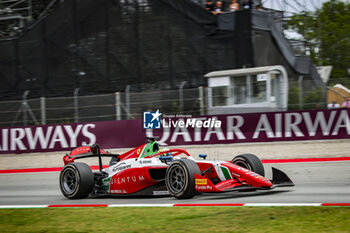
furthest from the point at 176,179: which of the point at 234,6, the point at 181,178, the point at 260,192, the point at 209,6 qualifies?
the point at 209,6

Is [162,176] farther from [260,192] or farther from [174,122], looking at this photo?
[174,122]

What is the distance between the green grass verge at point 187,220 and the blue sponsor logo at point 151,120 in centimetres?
853

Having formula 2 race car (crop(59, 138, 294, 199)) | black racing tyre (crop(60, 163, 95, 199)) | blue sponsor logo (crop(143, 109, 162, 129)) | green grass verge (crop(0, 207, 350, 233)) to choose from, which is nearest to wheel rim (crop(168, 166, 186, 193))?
formula 2 race car (crop(59, 138, 294, 199))

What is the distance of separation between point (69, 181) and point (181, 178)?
9.13 feet


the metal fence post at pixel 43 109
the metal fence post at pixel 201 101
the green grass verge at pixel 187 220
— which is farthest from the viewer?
the metal fence post at pixel 43 109

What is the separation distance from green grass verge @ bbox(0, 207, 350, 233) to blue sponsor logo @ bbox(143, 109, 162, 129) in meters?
8.53

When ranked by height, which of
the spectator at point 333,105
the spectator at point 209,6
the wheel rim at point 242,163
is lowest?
the wheel rim at point 242,163

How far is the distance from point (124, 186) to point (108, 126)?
800 centimetres

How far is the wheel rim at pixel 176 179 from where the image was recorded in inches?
314

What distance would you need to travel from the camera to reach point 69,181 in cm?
976

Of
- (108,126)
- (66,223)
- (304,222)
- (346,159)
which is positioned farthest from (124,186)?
(108,126)

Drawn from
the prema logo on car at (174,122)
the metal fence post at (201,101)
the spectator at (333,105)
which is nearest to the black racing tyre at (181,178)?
the prema logo on car at (174,122)

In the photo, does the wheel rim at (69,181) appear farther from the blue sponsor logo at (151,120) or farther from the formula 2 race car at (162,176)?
the blue sponsor logo at (151,120)

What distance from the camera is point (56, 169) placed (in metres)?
15.8
